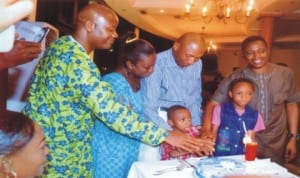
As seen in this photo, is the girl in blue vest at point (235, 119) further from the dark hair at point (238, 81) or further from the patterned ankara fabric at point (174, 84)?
the patterned ankara fabric at point (174, 84)

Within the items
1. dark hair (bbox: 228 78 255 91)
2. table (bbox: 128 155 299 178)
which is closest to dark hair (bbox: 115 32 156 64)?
table (bbox: 128 155 299 178)

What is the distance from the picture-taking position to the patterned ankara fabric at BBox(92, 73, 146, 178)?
2117mm

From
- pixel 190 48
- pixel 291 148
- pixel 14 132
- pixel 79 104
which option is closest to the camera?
pixel 14 132

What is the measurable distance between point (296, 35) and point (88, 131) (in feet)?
33.7

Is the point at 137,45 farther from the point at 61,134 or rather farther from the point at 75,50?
the point at 61,134

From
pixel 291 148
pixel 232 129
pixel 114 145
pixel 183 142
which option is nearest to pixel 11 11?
pixel 183 142

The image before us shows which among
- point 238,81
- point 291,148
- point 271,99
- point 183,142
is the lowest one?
point 291,148

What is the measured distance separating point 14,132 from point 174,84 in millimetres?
1481

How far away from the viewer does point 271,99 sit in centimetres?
273

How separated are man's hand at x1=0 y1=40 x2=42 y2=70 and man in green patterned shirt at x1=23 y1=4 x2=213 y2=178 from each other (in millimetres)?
90

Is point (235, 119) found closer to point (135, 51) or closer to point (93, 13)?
point (135, 51)

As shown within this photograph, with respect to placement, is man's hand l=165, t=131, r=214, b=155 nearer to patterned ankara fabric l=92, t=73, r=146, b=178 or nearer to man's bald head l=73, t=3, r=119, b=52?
patterned ankara fabric l=92, t=73, r=146, b=178

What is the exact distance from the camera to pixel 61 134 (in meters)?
1.82

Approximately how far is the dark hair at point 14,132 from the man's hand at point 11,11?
424 millimetres
